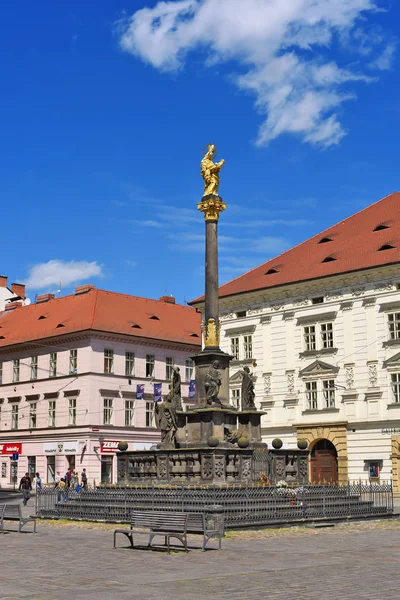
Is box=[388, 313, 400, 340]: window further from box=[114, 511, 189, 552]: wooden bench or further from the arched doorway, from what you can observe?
box=[114, 511, 189, 552]: wooden bench

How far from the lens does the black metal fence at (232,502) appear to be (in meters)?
20.6

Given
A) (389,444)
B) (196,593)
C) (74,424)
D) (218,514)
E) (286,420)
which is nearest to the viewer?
(196,593)

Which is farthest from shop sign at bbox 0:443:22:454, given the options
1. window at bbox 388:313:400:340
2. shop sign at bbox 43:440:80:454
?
window at bbox 388:313:400:340

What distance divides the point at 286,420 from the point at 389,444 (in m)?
6.17

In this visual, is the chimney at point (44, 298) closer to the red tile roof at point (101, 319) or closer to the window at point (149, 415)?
the red tile roof at point (101, 319)

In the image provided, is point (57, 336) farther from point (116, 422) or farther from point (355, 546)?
point (355, 546)

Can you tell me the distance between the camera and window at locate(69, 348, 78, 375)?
5328 cm

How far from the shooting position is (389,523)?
871 inches

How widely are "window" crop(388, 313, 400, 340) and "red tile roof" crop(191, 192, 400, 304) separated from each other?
8.51ft

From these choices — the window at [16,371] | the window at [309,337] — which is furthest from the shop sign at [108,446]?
the window at [309,337]

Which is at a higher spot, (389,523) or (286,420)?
(286,420)

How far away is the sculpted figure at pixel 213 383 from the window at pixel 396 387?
16.2 metres

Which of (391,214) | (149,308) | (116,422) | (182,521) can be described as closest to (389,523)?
(182,521)

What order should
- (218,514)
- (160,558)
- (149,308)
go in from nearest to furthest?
(160,558), (218,514), (149,308)
